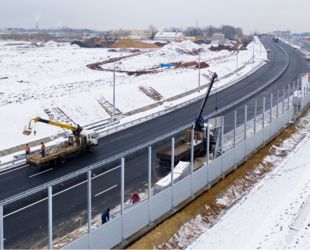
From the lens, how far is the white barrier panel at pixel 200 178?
21516 mm

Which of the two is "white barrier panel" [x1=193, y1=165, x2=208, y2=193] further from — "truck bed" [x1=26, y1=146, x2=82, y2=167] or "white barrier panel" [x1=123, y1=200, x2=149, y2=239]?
"truck bed" [x1=26, y1=146, x2=82, y2=167]

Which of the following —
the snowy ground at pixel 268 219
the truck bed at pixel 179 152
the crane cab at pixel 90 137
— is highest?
the truck bed at pixel 179 152

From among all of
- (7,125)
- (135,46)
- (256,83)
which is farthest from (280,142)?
(135,46)

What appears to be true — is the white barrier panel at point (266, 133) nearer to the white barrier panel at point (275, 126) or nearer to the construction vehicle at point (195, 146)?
the white barrier panel at point (275, 126)

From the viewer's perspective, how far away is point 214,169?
23.6 meters

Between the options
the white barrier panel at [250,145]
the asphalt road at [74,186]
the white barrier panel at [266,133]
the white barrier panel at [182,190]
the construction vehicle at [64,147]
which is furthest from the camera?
the white barrier panel at [266,133]

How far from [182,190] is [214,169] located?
3.73 m

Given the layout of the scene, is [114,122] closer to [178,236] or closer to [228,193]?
[228,193]

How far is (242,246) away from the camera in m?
17.2

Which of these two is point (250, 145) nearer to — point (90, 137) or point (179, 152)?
point (179, 152)

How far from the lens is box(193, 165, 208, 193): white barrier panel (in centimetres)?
2152

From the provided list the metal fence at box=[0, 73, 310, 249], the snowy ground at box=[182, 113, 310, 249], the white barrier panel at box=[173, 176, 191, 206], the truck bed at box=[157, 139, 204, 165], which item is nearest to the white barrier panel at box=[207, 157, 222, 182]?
the metal fence at box=[0, 73, 310, 249]

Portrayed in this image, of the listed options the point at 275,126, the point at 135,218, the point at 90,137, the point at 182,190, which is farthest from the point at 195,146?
the point at 135,218

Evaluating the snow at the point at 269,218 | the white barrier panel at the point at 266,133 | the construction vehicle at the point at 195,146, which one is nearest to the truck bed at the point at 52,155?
the construction vehicle at the point at 195,146
